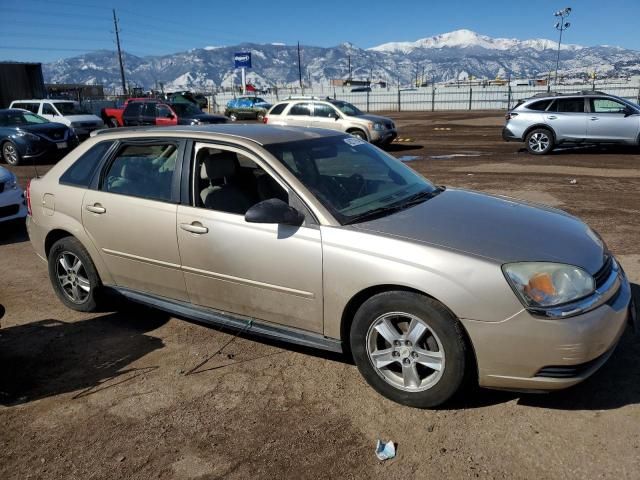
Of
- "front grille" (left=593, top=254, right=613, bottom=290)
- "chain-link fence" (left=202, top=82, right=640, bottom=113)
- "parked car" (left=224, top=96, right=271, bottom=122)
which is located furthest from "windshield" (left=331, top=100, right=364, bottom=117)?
"chain-link fence" (left=202, top=82, right=640, bottom=113)

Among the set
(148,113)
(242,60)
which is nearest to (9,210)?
(148,113)

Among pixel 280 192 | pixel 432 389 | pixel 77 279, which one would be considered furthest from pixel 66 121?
pixel 432 389

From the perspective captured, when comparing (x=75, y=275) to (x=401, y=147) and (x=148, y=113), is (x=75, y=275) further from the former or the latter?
(x=148, y=113)

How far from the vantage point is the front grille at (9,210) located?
7613mm

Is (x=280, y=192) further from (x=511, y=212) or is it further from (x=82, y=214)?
(x=82, y=214)

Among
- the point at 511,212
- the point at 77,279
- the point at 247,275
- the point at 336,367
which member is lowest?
the point at 336,367

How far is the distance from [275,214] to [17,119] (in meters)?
16.0

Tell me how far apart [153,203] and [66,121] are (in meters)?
17.8

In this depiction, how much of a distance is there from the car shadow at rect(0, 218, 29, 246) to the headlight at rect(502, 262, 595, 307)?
6.89 meters

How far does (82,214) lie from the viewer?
4414mm

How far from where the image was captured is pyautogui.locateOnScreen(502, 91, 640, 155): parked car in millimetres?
13742

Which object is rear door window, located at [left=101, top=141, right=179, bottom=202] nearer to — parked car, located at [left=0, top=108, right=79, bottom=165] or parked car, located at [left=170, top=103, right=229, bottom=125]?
parked car, located at [left=0, top=108, right=79, bottom=165]

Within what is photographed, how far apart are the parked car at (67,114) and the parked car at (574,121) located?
48.5 feet

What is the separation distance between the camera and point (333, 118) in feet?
56.3
